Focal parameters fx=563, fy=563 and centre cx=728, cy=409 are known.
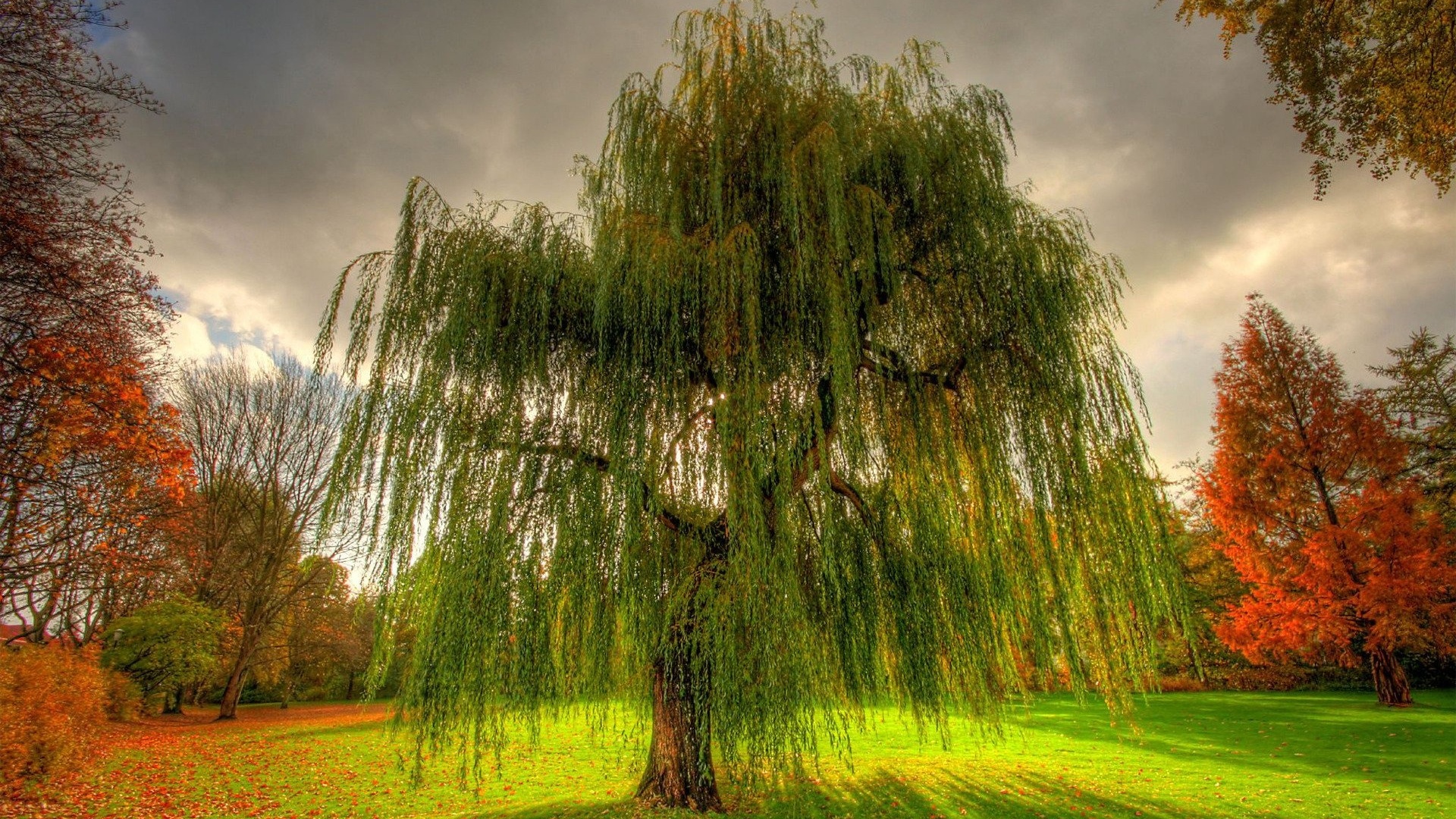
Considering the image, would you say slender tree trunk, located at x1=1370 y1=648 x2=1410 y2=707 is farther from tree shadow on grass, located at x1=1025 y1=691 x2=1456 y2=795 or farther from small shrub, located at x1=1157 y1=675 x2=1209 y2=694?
small shrub, located at x1=1157 y1=675 x2=1209 y2=694

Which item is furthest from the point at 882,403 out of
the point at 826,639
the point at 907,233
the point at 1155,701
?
the point at 1155,701

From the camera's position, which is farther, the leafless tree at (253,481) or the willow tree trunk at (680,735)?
the leafless tree at (253,481)

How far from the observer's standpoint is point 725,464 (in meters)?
4.45

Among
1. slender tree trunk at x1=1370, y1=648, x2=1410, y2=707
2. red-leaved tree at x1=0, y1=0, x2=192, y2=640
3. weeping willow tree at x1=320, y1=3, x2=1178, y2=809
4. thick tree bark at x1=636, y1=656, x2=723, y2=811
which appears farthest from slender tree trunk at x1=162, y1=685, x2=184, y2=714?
slender tree trunk at x1=1370, y1=648, x2=1410, y2=707

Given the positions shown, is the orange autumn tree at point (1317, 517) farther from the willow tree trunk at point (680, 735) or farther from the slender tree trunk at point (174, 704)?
the slender tree trunk at point (174, 704)

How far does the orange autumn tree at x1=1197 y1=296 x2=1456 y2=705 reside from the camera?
1163 cm

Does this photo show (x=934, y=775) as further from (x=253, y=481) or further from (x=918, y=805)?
(x=253, y=481)

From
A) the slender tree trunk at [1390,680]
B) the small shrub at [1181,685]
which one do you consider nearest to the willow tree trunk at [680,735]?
the slender tree trunk at [1390,680]

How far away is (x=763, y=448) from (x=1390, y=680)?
61.2ft

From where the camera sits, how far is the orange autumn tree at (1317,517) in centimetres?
1163

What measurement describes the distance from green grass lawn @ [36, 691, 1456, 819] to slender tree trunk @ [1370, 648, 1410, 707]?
0.34 m

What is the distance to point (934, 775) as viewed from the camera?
8867 mm

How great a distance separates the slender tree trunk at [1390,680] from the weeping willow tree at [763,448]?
14667 millimetres

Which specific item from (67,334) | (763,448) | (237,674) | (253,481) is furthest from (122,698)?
(763,448)
